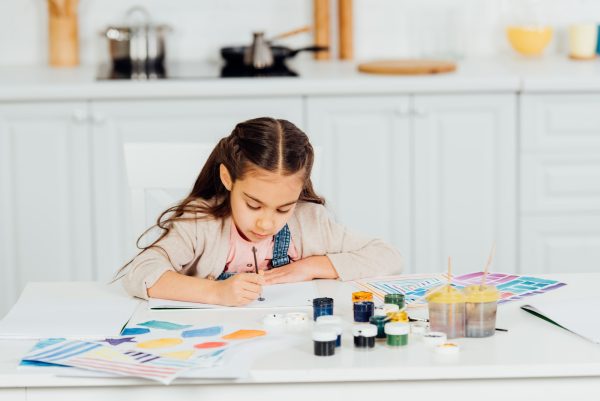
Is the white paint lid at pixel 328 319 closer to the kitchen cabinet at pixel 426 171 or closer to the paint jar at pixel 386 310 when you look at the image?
the paint jar at pixel 386 310

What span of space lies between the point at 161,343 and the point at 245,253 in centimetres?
64

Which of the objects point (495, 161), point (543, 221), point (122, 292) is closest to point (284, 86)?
point (495, 161)

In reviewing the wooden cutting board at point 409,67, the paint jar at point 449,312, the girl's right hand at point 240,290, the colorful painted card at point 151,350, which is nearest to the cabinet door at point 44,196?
the wooden cutting board at point 409,67

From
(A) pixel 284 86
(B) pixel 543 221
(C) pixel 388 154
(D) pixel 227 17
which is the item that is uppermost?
(D) pixel 227 17

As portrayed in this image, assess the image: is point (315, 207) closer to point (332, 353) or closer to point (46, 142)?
point (332, 353)

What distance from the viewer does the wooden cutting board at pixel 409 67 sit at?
3605 mm

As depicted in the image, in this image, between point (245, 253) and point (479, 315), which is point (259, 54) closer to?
point (245, 253)

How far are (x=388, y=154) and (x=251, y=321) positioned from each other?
6.19 ft

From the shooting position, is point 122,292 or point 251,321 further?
point 122,292

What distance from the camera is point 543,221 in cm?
367

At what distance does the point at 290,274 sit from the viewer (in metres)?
2.17

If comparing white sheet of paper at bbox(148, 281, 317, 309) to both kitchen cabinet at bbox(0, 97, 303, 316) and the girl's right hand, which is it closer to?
the girl's right hand

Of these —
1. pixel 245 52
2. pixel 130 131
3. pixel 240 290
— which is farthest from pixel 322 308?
pixel 245 52

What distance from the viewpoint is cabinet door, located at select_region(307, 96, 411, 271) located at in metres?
3.58
